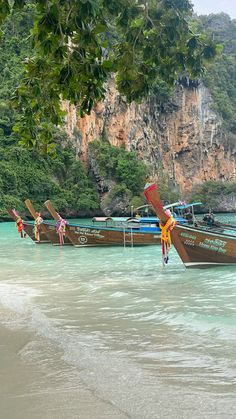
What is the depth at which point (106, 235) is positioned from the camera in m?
19.4

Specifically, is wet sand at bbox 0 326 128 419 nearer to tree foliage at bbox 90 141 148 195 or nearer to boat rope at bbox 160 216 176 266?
boat rope at bbox 160 216 176 266

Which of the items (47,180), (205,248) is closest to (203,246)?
(205,248)

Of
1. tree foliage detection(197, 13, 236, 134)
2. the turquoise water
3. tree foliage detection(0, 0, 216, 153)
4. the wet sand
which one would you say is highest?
tree foliage detection(197, 13, 236, 134)

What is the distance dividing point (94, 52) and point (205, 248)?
8065 millimetres

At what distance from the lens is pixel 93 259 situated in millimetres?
15188

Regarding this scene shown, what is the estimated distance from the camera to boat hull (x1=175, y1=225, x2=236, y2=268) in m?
12.0

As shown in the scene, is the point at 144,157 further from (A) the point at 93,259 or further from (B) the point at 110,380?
(B) the point at 110,380

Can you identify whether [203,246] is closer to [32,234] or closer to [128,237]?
[128,237]

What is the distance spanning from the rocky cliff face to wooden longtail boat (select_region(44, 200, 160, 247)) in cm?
3634

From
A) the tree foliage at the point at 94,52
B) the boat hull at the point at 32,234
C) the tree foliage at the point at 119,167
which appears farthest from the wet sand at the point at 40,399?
the tree foliage at the point at 119,167

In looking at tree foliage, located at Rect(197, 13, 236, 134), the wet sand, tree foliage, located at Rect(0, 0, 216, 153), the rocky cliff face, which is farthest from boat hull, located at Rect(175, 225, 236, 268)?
tree foliage, located at Rect(197, 13, 236, 134)

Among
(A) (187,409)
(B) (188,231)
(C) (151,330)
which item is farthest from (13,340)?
(B) (188,231)

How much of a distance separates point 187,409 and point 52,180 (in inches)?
1894

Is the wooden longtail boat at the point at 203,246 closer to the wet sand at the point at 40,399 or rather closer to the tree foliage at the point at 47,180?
the wet sand at the point at 40,399
